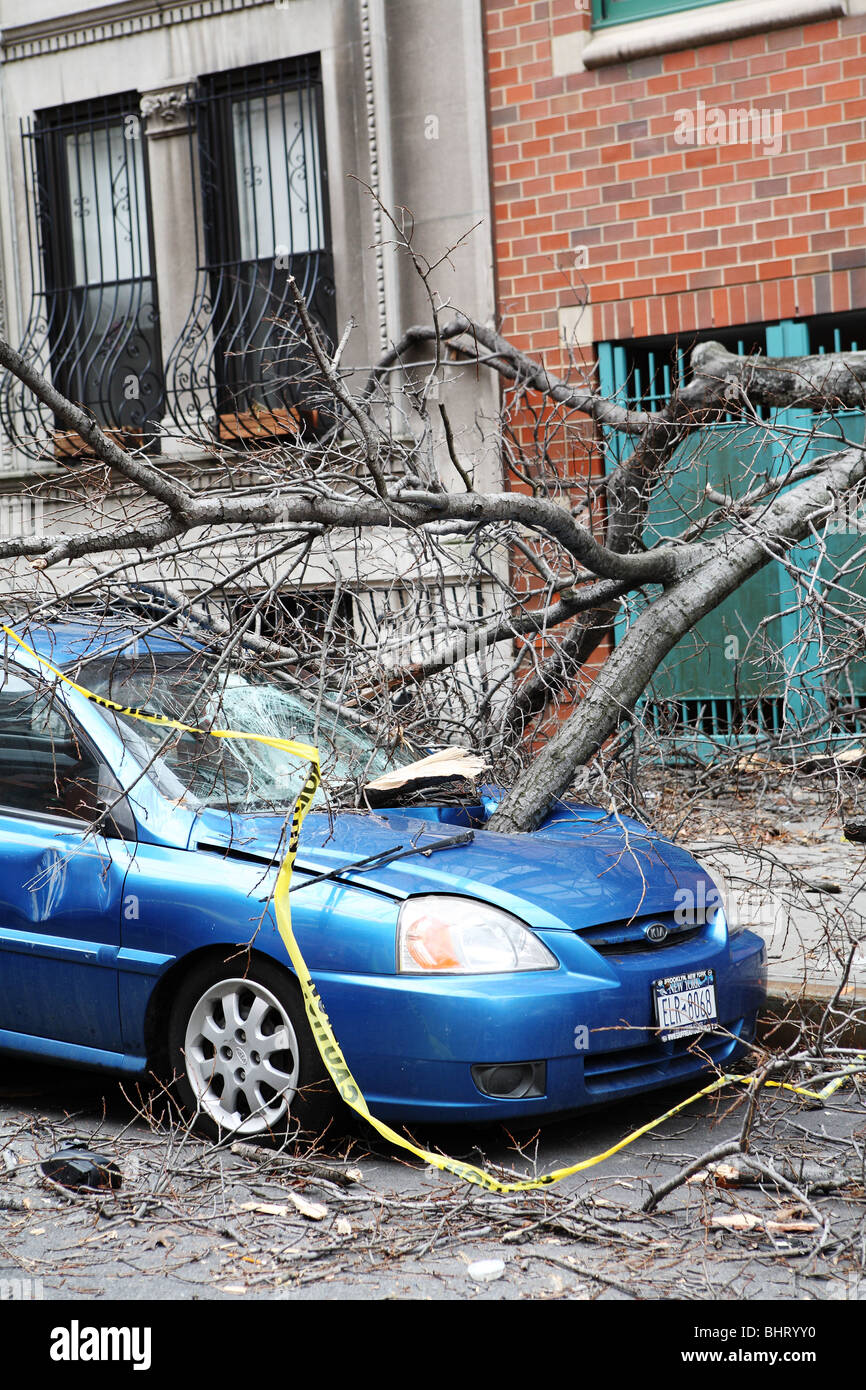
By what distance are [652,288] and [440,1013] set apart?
735cm

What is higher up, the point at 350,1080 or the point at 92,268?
the point at 92,268

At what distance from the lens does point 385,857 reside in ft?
14.3

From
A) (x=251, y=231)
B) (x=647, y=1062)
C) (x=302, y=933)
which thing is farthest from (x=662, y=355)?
(x=302, y=933)

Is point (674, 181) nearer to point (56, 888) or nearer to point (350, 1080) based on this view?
point (56, 888)

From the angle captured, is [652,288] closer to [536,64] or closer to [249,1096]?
[536,64]

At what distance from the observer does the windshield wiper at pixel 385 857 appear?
4273mm

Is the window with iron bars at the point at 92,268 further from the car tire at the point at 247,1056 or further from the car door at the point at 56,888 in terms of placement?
the car tire at the point at 247,1056

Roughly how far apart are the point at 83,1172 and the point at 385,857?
129cm

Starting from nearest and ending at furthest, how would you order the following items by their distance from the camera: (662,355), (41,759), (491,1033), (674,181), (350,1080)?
(491,1033) → (350,1080) → (41,759) → (674,181) → (662,355)

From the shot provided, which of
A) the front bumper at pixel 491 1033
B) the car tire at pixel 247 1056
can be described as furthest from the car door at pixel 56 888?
the front bumper at pixel 491 1033

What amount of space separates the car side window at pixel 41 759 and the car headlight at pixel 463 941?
48.6 inches

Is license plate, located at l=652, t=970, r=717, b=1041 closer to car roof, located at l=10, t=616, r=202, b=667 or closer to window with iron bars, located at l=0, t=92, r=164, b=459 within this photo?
car roof, located at l=10, t=616, r=202, b=667

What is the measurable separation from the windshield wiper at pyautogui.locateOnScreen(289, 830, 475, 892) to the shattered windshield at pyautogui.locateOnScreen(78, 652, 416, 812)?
439 mm

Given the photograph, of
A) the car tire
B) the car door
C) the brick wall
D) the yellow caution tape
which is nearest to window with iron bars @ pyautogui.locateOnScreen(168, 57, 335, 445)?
the brick wall
